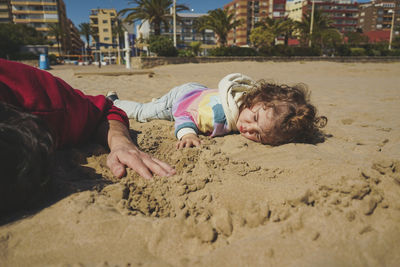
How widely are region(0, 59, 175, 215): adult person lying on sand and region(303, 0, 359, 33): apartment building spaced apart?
88.5 metres

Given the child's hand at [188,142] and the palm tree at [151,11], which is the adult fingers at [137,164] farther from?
the palm tree at [151,11]

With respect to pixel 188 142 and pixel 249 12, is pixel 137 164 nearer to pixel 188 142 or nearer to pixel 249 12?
pixel 188 142

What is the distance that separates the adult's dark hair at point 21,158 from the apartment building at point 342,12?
89190 mm

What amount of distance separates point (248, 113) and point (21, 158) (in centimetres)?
177

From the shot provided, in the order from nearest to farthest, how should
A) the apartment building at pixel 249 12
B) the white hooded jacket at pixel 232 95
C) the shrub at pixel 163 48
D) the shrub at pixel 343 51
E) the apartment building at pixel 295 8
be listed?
Result: the white hooded jacket at pixel 232 95 < the shrub at pixel 163 48 < the shrub at pixel 343 51 < the apartment building at pixel 249 12 < the apartment building at pixel 295 8

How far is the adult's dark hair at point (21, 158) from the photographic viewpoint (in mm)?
972

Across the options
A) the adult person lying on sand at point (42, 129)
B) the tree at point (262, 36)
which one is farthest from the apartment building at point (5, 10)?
the adult person lying on sand at point (42, 129)

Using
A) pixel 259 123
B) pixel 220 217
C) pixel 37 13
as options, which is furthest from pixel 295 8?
pixel 220 217

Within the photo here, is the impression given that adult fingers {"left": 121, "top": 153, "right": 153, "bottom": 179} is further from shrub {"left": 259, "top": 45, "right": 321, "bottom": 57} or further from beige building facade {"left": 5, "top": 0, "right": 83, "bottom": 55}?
beige building facade {"left": 5, "top": 0, "right": 83, "bottom": 55}

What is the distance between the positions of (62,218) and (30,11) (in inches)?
2985

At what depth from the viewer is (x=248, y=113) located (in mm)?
2352

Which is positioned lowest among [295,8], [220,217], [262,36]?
[220,217]

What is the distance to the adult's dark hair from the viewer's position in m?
0.97

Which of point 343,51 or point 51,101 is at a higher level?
point 343,51
